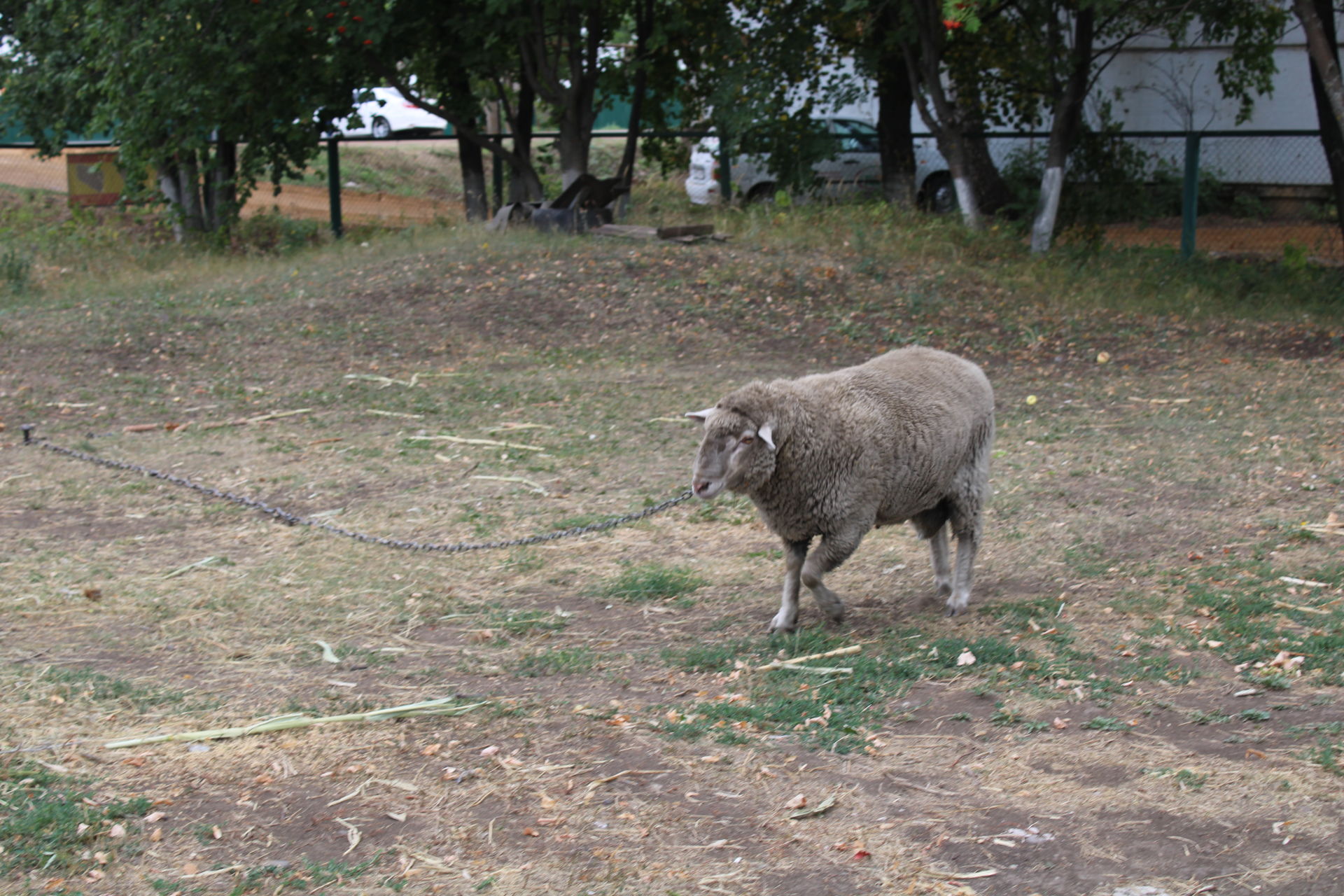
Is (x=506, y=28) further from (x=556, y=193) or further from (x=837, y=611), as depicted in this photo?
(x=837, y=611)

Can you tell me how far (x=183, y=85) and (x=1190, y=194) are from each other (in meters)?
13.9

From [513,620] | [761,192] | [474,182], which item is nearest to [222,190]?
[474,182]

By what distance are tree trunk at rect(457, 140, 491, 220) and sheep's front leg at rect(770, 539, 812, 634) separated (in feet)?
45.4

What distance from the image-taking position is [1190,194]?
57.0 ft

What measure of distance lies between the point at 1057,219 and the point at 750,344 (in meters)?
8.13

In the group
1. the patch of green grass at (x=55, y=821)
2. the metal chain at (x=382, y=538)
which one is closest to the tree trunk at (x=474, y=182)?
the metal chain at (x=382, y=538)

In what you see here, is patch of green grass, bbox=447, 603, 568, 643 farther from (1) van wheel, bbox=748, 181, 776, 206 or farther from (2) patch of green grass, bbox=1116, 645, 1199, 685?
(1) van wheel, bbox=748, 181, 776, 206

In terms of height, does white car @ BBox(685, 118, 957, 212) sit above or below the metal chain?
above

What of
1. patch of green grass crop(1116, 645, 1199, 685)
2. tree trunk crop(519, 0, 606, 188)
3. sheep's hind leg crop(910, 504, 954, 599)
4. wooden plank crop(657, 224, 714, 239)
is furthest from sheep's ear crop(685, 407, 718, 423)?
tree trunk crop(519, 0, 606, 188)

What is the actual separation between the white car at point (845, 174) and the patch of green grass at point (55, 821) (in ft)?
53.2

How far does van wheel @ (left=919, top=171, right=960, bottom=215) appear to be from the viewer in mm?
20109

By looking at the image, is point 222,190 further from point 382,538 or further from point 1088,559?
point 1088,559

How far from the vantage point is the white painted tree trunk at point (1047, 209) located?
16.3 m

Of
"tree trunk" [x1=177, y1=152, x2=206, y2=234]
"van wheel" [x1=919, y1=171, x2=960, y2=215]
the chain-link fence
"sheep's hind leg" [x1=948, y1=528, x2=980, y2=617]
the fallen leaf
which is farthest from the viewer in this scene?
"van wheel" [x1=919, y1=171, x2=960, y2=215]
